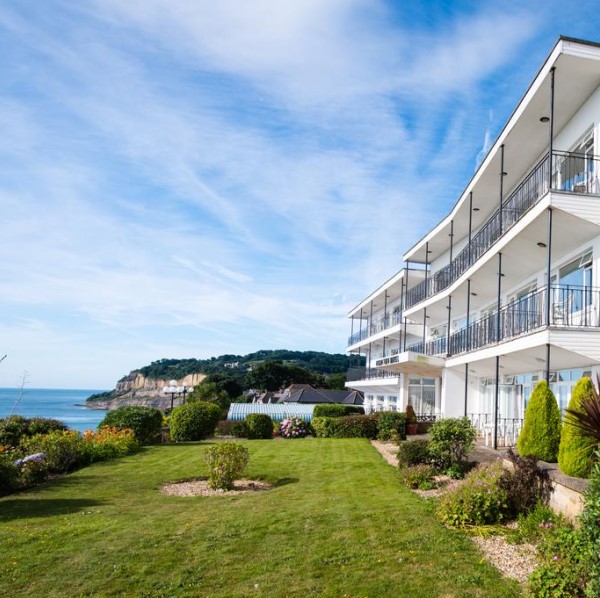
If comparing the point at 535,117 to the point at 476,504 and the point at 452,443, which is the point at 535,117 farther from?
the point at 476,504

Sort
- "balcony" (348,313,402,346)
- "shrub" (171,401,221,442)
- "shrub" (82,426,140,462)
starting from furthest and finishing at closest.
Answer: "balcony" (348,313,402,346), "shrub" (171,401,221,442), "shrub" (82,426,140,462)

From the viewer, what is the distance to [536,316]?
1692 cm

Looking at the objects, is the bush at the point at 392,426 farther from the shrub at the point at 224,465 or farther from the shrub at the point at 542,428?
the shrub at the point at 542,428

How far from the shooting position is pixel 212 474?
1401 cm

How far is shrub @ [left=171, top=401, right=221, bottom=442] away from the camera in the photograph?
28.8m

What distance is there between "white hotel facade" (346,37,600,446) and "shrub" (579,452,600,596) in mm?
7242

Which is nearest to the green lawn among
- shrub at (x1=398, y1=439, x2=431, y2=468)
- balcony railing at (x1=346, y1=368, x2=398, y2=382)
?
shrub at (x1=398, y1=439, x2=431, y2=468)

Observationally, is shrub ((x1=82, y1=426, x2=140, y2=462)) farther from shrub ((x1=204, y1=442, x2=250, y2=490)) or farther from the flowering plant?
the flowering plant

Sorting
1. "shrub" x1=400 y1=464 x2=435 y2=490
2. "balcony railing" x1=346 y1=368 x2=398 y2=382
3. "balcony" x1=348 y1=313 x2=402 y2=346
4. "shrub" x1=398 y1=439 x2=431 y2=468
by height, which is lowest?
"shrub" x1=400 y1=464 x2=435 y2=490

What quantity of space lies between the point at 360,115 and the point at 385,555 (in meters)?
11.2

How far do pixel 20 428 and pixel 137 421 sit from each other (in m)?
5.43

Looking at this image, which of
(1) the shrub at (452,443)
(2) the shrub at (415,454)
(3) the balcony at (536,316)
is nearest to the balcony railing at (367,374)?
(3) the balcony at (536,316)

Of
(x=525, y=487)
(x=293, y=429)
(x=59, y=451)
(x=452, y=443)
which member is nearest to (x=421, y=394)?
(x=293, y=429)

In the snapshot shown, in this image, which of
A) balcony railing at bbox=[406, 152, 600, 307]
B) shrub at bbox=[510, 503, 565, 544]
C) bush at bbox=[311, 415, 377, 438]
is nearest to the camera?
shrub at bbox=[510, 503, 565, 544]
